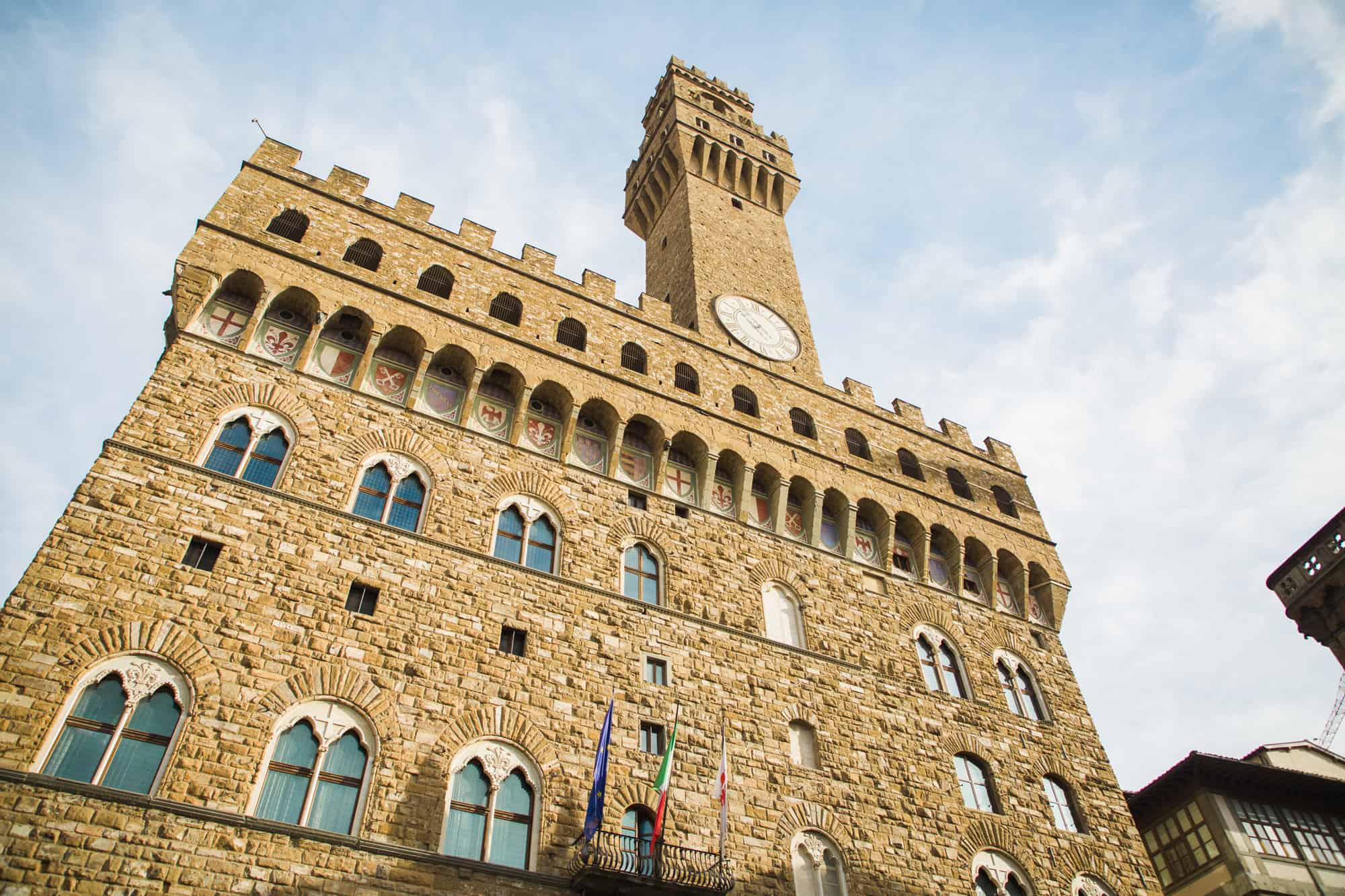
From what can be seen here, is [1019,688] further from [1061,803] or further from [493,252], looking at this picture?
[493,252]

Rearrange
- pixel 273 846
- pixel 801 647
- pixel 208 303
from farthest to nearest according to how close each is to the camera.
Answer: pixel 801 647, pixel 208 303, pixel 273 846

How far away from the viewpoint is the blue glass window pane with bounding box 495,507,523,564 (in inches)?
544

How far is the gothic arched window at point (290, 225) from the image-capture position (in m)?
15.7

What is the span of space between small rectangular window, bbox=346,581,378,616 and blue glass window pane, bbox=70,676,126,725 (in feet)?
8.71

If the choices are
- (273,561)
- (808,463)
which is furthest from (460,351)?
(808,463)

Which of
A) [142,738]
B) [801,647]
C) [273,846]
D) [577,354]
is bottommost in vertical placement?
[273,846]

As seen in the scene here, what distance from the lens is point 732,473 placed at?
686 inches

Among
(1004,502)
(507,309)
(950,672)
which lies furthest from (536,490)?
(1004,502)

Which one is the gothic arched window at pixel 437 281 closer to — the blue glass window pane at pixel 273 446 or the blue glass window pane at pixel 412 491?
the blue glass window pane at pixel 412 491

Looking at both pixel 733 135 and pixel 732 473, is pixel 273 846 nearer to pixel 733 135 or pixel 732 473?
pixel 732 473

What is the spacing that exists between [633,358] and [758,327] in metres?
4.27

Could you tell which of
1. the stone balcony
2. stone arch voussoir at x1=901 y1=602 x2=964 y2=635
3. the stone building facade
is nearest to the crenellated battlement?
the stone building facade

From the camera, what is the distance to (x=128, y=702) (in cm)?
988

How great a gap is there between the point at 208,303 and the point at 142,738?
273 inches
